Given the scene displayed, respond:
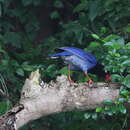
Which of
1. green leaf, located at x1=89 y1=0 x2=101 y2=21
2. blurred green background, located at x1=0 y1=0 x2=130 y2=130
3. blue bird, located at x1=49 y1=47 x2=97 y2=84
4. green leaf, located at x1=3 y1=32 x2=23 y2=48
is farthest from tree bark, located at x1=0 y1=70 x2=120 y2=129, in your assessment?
green leaf, located at x1=3 y1=32 x2=23 y2=48

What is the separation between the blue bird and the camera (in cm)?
431

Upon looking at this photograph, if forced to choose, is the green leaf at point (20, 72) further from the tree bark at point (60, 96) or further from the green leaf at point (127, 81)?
the green leaf at point (127, 81)

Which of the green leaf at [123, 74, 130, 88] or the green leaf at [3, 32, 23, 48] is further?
the green leaf at [3, 32, 23, 48]

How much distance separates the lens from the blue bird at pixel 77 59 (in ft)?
14.1

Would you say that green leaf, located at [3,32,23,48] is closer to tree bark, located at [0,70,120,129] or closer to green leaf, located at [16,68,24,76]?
green leaf, located at [16,68,24,76]

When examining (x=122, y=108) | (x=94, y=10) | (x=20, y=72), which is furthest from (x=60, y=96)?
(x=94, y=10)

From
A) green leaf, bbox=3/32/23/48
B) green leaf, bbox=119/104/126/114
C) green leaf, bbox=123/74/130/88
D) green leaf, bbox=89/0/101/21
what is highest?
green leaf, bbox=89/0/101/21

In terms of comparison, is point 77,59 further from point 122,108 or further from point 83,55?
point 122,108

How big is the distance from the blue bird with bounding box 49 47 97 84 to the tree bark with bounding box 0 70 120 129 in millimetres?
670

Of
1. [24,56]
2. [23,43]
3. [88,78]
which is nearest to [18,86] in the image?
[24,56]

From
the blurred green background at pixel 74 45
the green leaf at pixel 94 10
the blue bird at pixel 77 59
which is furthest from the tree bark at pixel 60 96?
the green leaf at pixel 94 10

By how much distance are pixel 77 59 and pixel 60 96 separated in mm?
859

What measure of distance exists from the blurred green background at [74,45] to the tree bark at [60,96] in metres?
0.11

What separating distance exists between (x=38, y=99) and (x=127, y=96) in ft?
2.47
